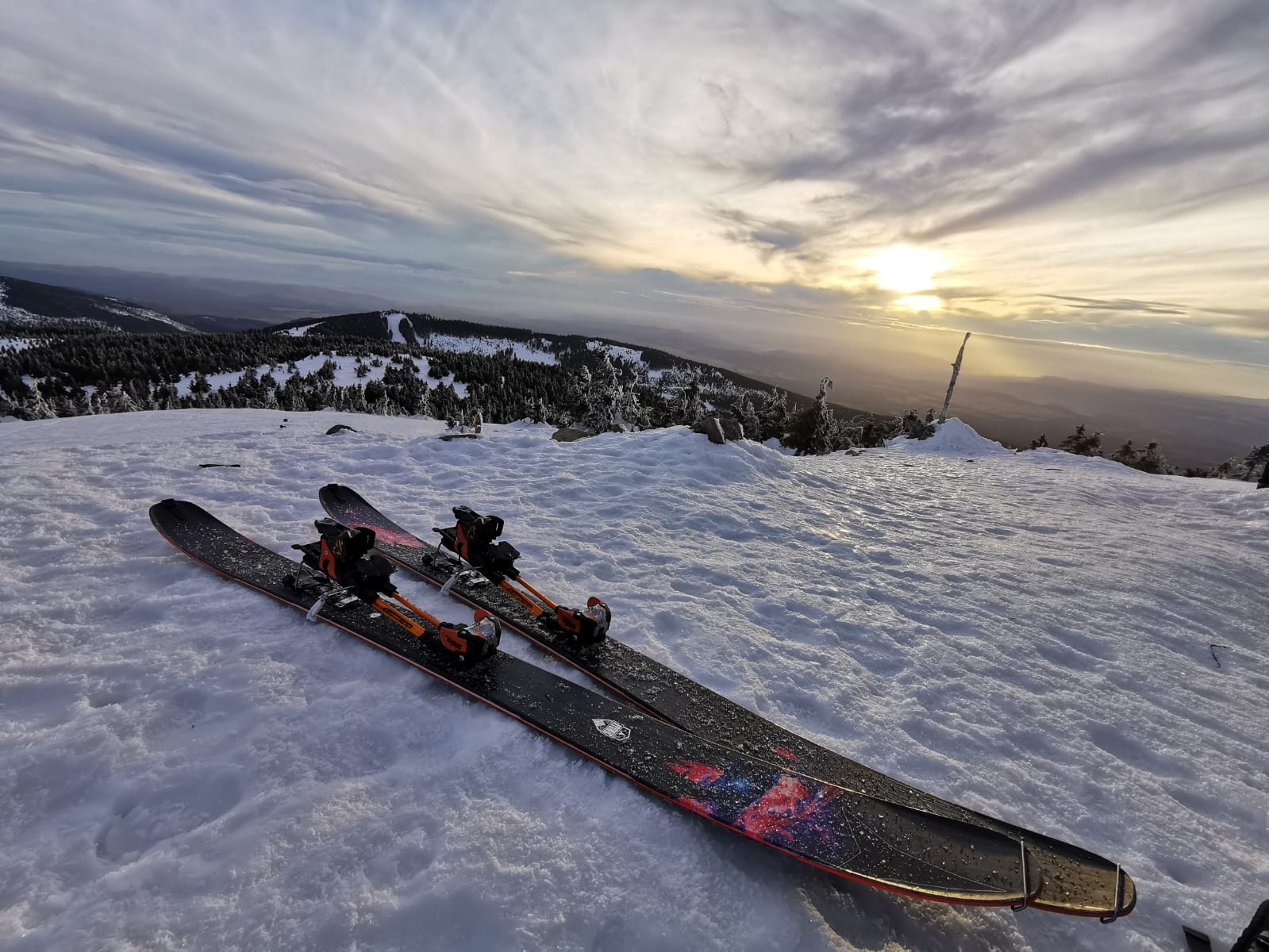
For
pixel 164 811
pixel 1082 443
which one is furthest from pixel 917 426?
pixel 164 811

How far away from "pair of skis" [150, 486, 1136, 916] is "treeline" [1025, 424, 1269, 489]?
27185 mm

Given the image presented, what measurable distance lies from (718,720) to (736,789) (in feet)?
3.11

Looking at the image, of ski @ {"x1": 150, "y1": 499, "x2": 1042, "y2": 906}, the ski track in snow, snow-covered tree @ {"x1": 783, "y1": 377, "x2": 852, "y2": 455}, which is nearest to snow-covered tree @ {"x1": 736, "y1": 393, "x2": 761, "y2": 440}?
snow-covered tree @ {"x1": 783, "y1": 377, "x2": 852, "y2": 455}

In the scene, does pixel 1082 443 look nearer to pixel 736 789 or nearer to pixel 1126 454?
pixel 1126 454

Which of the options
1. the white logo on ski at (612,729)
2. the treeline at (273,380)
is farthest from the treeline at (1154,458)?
the treeline at (273,380)

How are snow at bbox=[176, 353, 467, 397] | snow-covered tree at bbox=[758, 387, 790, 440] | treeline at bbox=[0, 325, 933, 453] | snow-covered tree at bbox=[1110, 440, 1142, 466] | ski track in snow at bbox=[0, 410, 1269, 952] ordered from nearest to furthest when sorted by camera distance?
1. ski track in snow at bbox=[0, 410, 1269, 952]
2. snow-covered tree at bbox=[1110, 440, 1142, 466]
3. snow-covered tree at bbox=[758, 387, 790, 440]
4. treeline at bbox=[0, 325, 933, 453]
5. snow at bbox=[176, 353, 467, 397]

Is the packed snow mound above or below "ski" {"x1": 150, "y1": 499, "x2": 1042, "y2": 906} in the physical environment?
above

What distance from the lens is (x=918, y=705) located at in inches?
201

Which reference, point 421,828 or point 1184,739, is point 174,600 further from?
point 1184,739

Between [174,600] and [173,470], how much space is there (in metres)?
5.18

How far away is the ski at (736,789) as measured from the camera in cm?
314

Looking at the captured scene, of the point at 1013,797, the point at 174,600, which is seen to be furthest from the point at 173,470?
the point at 1013,797

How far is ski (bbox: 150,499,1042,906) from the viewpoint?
3.14 meters

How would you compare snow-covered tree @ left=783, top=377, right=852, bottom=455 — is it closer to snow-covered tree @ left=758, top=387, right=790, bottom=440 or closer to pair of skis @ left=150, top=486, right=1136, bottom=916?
snow-covered tree @ left=758, top=387, right=790, bottom=440
